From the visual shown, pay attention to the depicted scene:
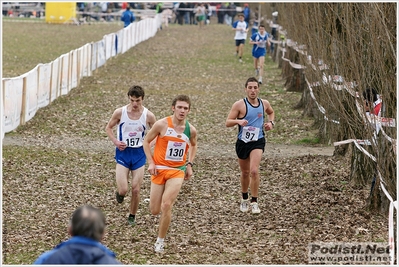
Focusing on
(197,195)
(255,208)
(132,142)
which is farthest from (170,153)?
(197,195)

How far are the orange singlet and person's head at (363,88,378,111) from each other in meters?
2.36

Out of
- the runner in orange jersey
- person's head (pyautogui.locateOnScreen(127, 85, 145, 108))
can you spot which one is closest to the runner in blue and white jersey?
person's head (pyautogui.locateOnScreen(127, 85, 145, 108))

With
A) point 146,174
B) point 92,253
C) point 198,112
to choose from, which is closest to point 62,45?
point 198,112

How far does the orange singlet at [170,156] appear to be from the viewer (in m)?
10.1

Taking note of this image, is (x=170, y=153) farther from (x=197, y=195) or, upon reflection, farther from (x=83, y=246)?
(x=83, y=246)

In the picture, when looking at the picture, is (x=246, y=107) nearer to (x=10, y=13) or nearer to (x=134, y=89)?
(x=134, y=89)

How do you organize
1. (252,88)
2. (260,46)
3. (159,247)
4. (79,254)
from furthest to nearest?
(260,46) → (252,88) → (159,247) → (79,254)

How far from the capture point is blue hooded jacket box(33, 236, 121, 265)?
5.12 metres

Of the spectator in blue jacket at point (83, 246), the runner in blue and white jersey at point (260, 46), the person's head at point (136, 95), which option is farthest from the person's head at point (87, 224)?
the runner in blue and white jersey at point (260, 46)

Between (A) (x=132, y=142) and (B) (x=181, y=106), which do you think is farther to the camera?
(A) (x=132, y=142)

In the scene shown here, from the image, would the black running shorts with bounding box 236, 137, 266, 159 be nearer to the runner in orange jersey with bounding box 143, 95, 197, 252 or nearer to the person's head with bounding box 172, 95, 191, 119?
the runner in orange jersey with bounding box 143, 95, 197, 252

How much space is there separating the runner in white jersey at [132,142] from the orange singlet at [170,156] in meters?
0.94

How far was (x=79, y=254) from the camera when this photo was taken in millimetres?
5160

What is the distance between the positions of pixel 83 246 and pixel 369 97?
685 centimetres
